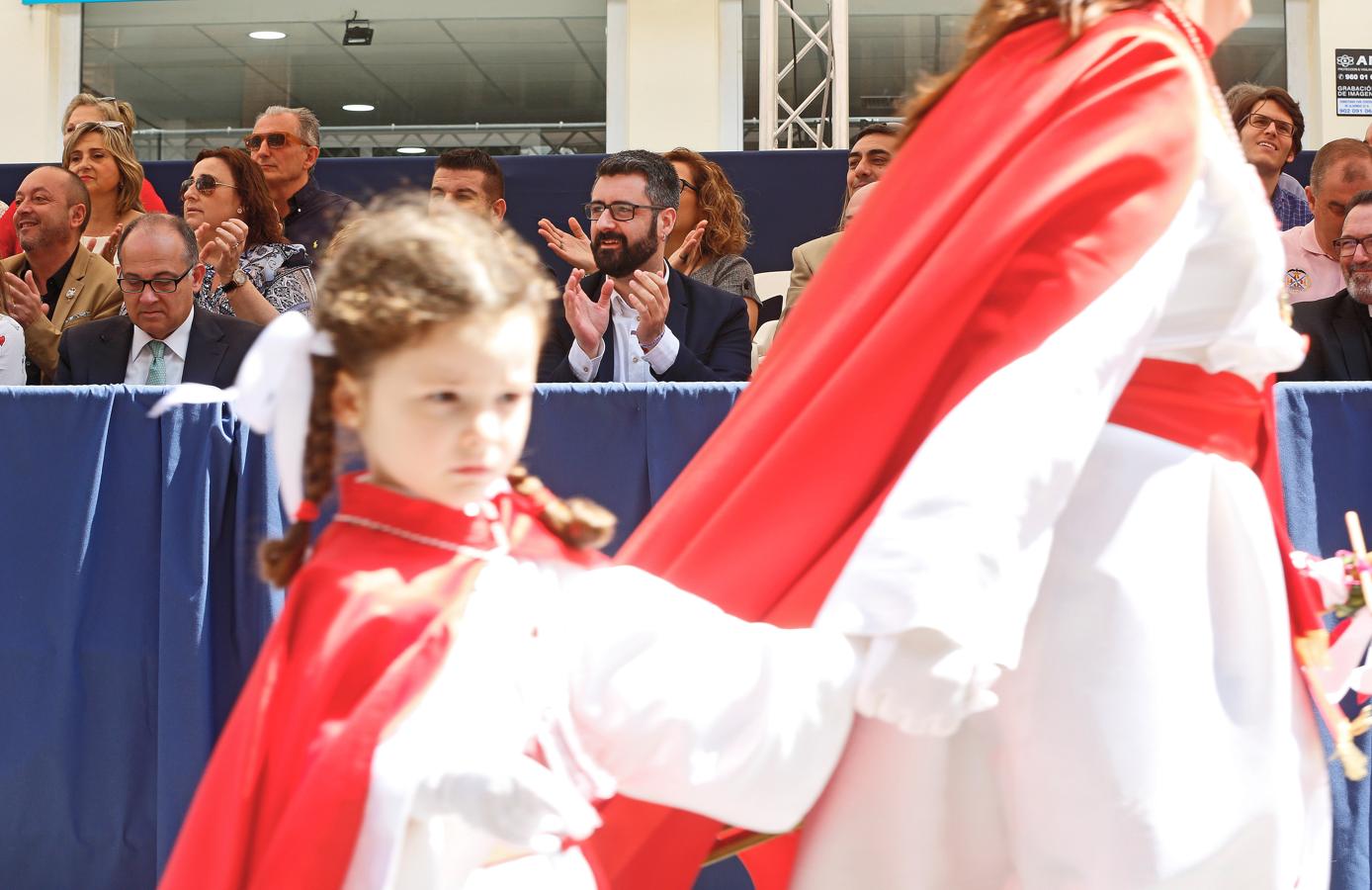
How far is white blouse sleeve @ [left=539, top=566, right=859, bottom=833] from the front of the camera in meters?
1.23

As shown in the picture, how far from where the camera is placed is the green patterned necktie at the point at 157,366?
3865mm

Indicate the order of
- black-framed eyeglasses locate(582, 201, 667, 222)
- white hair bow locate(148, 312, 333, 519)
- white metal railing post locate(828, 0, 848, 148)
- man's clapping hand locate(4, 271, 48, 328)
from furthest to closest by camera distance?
white metal railing post locate(828, 0, 848, 148), man's clapping hand locate(4, 271, 48, 328), black-framed eyeglasses locate(582, 201, 667, 222), white hair bow locate(148, 312, 333, 519)

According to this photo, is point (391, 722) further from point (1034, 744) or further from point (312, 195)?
point (312, 195)

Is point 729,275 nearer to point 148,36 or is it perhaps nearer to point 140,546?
point 140,546

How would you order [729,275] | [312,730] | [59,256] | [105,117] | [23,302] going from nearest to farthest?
[312,730]
[23,302]
[59,256]
[729,275]
[105,117]

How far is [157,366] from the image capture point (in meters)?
3.89

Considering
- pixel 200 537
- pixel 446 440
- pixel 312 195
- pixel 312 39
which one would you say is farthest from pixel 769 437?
pixel 312 39

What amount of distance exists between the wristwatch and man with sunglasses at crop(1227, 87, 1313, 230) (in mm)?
3086

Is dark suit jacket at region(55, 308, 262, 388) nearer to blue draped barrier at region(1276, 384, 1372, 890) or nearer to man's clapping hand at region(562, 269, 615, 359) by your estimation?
man's clapping hand at region(562, 269, 615, 359)

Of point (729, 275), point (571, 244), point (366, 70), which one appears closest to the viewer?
point (571, 244)

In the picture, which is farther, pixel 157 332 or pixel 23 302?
pixel 23 302

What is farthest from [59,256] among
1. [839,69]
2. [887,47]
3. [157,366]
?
[887,47]

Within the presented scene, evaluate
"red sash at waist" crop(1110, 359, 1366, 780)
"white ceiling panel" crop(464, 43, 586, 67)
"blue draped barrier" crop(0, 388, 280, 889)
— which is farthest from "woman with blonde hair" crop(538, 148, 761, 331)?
"white ceiling panel" crop(464, 43, 586, 67)

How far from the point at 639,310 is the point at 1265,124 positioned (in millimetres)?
2374
